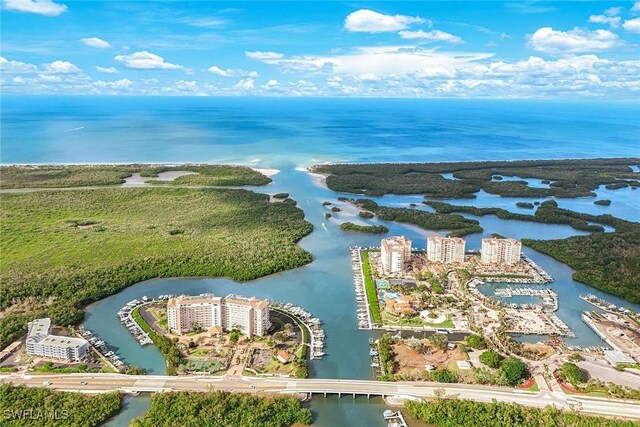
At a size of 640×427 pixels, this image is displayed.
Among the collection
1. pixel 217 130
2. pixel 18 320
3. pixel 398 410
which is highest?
pixel 217 130

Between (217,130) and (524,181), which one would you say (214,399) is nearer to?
(524,181)

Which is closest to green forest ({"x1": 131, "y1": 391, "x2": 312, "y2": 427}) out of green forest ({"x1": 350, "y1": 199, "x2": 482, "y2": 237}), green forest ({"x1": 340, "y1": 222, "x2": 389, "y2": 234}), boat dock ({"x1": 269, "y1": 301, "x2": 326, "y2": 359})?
boat dock ({"x1": 269, "y1": 301, "x2": 326, "y2": 359})

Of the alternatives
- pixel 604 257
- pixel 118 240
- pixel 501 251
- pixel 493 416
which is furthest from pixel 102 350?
pixel 604 257

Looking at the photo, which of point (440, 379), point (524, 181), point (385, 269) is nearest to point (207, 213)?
point (385, 269)

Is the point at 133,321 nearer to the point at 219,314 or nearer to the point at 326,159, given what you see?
the point at 219,314

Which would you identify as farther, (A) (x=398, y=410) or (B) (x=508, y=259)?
(B) (x=508, y=259)

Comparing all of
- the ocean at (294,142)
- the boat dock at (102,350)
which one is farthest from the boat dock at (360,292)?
the ocean at (294,142)
